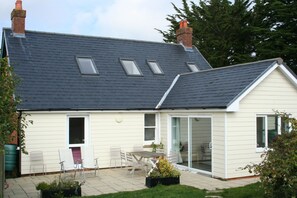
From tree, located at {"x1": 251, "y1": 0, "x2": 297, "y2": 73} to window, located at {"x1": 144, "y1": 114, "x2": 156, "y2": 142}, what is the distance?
39.2ft

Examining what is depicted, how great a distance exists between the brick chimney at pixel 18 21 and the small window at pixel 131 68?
534 centimetres

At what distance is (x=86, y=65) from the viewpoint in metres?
17.4

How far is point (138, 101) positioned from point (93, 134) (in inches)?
107

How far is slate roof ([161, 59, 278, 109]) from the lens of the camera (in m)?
13.0

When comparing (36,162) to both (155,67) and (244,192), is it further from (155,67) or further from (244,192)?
(155,67)

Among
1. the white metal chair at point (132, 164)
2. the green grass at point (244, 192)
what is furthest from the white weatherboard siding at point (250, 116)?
the white metal chair at point (132, 164)

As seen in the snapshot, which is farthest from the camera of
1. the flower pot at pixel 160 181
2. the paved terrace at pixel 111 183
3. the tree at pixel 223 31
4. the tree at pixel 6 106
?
the tree at pixel 223 31

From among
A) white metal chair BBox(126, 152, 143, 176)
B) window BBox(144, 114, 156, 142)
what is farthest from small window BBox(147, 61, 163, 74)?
white metal chair BBox(126, 152, 143, 176)

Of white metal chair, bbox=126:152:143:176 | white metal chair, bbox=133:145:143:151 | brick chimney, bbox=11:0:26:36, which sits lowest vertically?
white metal chair, bbox=126:152:143:176

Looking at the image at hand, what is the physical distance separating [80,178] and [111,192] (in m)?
2.82

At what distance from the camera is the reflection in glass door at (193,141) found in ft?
44.8

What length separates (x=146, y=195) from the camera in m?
9.87

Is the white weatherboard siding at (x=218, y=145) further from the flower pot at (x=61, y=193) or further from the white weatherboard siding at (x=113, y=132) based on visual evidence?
the flower pot at (x=61, y=193)

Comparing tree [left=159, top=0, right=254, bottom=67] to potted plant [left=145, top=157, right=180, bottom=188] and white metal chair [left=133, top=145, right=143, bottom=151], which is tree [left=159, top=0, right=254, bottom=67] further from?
potted plant [left=145, top=157, right=180, bottom=188]
